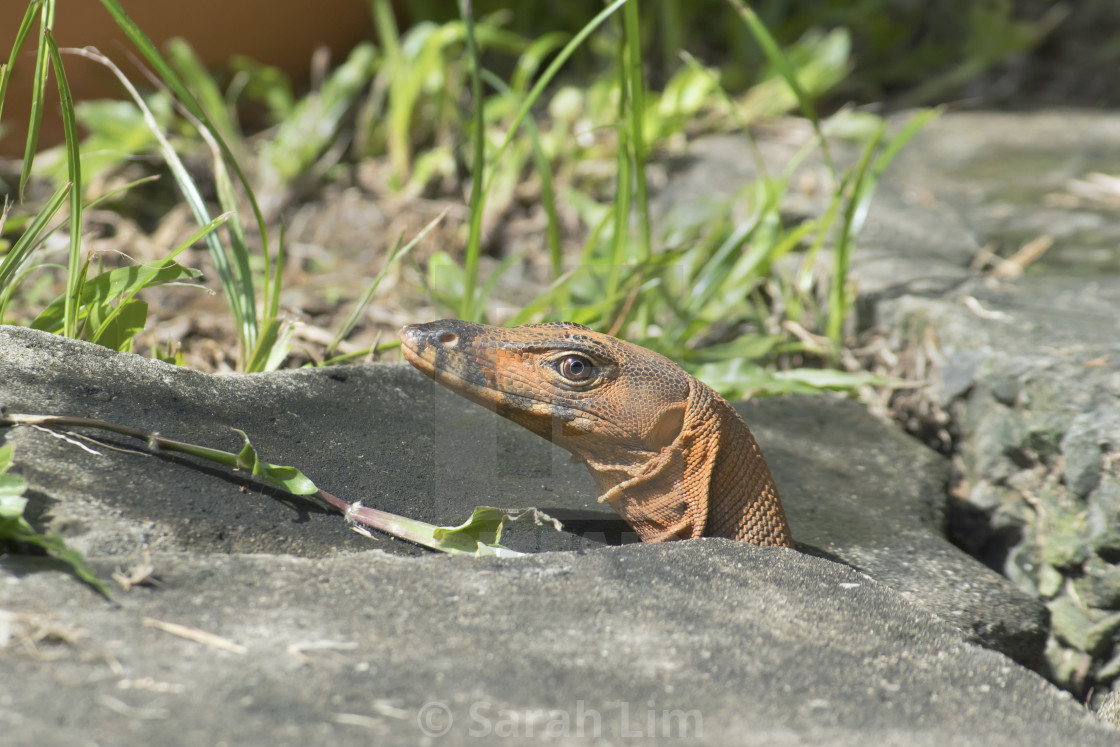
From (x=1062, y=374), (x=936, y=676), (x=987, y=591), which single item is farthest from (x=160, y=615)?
(x=1062, y=374)

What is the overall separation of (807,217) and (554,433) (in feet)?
11.3

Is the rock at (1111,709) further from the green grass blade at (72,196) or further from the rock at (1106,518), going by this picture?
the green grass blade at (72,196)

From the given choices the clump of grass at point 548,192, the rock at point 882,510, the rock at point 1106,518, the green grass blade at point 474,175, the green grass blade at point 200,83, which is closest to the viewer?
the rock at point 882,510

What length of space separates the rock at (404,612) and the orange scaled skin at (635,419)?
0.24 m

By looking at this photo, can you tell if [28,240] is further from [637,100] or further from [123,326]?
[637,100]

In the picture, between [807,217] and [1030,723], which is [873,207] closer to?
[807,217]

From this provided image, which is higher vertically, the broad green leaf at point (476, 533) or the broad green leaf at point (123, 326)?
the broad green leaf at point (123, 326)

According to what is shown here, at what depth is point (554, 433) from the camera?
2.97 meters

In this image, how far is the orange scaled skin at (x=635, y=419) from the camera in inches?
113

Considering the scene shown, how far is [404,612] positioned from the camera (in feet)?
6.73

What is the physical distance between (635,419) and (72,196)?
1.88m

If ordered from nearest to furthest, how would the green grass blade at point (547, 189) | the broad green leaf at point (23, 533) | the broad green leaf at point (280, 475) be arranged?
the broad green leaf at point (23, 533), the broad green leaf at point (280, 475), the green grass blade at point (547, 189)

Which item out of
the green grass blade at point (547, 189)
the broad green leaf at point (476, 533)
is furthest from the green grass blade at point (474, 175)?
the broad green leaf at point (476, 533)

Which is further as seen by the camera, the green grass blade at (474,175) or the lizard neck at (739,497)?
the green grass blade at (474,175)
